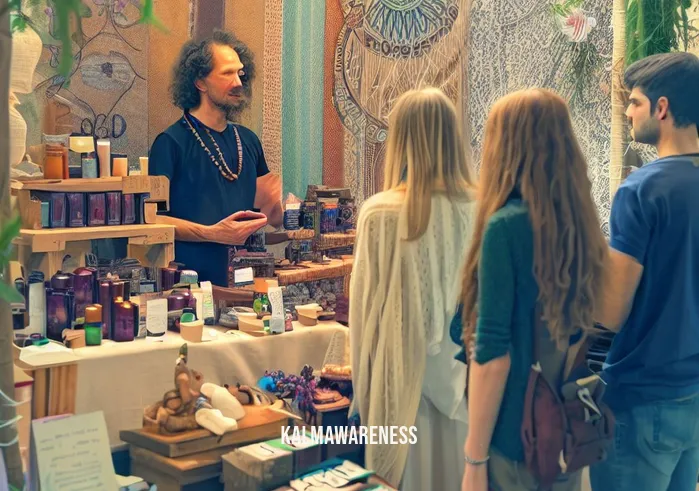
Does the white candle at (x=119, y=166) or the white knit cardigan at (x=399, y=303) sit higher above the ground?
the white candle at (x=119, y=166)

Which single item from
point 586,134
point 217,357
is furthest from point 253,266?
point 586,134

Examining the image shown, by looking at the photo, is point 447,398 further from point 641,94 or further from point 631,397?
point 641,94

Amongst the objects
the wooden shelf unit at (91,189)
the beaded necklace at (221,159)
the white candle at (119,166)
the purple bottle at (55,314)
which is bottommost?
the purple bottle at (55,314)

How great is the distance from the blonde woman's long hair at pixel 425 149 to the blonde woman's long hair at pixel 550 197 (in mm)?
762

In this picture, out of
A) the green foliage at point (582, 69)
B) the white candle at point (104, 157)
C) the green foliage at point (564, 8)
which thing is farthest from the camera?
the green foliage at point (582, 69)

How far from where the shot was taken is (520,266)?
232 cm

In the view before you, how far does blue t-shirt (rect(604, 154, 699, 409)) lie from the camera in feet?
8.60

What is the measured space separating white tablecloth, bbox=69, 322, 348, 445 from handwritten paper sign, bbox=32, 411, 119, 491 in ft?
1.62

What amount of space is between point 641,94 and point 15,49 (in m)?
2.01

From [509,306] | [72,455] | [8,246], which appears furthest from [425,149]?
[8,246]

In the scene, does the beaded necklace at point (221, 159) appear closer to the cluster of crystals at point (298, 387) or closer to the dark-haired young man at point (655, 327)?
the cluster of crystals at point (298, 387)

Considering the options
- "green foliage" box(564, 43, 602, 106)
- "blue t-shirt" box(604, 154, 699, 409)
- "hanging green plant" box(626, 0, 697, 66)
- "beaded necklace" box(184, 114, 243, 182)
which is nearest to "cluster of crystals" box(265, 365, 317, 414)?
"blue t-shirt" box(604, 154, 699, 409)

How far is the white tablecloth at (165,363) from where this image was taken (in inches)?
127

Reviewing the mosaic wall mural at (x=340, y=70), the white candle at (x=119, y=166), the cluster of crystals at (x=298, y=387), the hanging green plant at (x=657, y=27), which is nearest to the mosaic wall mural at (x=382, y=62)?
the mosaic wall mural at (x=340, y=70)
